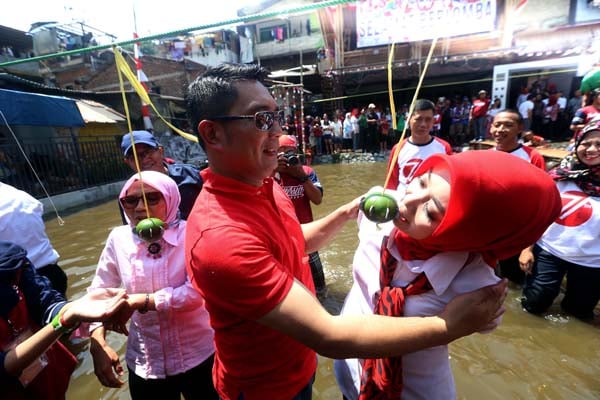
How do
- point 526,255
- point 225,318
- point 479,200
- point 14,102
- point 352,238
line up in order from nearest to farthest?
point 479,200 < point 225,318 < point 526,255 < point 352,238 < point 14,102

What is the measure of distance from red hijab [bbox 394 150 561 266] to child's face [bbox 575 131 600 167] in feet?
7.38

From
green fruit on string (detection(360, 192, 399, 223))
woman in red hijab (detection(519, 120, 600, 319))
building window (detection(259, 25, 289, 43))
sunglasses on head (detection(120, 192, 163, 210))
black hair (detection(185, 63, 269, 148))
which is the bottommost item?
woman in red hijab (detection(519, 120, 600, 319))

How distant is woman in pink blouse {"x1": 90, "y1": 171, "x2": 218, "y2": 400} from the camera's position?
5.51 ft

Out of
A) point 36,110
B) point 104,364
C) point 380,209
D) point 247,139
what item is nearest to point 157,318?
point 104,364

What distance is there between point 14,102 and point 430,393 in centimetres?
960

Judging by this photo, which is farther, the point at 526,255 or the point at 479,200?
the point at 526,255

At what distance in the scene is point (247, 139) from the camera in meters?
1.20

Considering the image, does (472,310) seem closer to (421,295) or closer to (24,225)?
(421,295)

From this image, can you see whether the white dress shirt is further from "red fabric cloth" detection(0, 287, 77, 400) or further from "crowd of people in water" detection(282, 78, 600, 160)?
"crowd of people in water" detection(282, 78, 600, 160)

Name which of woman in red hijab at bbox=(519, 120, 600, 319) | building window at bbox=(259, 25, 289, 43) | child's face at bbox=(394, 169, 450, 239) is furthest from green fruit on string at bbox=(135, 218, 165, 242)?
building window at bbox=(259, 25, 289, 43)

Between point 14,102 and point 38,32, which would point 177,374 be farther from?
point 38,32

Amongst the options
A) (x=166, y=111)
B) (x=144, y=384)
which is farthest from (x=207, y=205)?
(x=166, y=111)

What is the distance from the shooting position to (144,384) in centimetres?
175

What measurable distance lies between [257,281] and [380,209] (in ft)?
1.61
